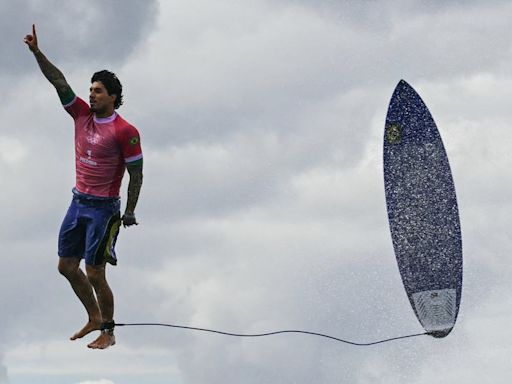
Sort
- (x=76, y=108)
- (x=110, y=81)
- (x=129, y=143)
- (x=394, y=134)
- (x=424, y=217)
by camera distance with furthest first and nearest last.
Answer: (x=394, y=134) < (x=424, y=217) < (x=76, y=108) < (x=110, y=81) < (x=129, y=143)

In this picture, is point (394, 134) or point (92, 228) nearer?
point (92, 228)

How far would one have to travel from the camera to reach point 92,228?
1630 centimetres

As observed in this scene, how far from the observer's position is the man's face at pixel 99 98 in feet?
52.7

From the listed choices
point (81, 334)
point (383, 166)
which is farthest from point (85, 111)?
point (383, 166)

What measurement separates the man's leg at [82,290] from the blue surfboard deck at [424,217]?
344 inches

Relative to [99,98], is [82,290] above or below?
below

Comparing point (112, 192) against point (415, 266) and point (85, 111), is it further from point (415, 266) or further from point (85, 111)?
point (415, 266)

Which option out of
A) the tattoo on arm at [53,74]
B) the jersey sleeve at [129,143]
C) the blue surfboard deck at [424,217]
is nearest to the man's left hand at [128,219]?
the jersey sleeve at [129,143]

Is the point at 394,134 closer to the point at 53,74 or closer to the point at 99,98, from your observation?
the point at 99,98

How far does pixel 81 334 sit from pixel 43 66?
15.5ft

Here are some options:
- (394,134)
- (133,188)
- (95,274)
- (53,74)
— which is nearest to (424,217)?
(394,134)

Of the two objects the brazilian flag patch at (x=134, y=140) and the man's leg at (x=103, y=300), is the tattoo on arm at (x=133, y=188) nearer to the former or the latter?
the brazilian flag patch at (x=134, y=140)

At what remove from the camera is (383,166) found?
23.4 m

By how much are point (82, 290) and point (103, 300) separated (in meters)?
0.47
